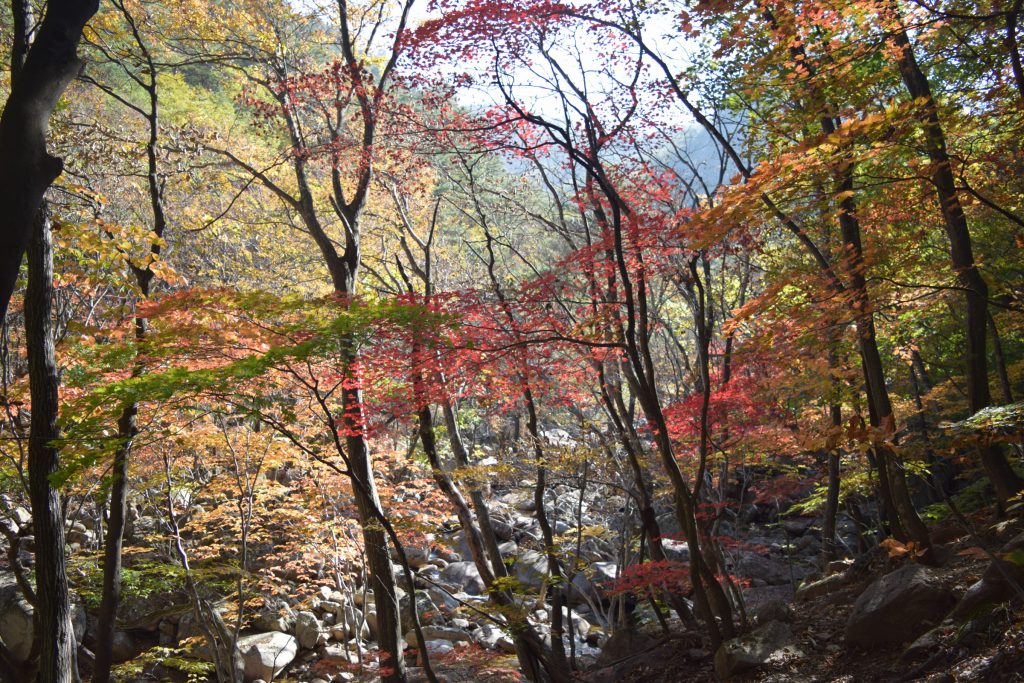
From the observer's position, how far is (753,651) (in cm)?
574

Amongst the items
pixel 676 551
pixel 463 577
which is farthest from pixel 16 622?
pixel 676 551

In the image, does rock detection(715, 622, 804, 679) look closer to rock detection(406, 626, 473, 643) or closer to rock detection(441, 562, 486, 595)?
rock detection(406, 626, 473, 643)

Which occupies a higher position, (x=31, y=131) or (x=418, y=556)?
(x=31, y=131)

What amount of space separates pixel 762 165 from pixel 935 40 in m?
4.62

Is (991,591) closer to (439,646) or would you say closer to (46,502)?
(46,502)

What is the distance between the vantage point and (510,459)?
46.3ft

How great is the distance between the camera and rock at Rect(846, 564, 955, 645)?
528 centimetres

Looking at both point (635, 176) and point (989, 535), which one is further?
point (635, 176)

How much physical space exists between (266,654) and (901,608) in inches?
387

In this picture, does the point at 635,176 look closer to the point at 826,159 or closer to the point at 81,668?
the point at 826,159

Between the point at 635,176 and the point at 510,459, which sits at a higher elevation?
the point at 635,176

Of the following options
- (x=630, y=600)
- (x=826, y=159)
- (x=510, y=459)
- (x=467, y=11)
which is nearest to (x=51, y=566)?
(x=467, y=11)

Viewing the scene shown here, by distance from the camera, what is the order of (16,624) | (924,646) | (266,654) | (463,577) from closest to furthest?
1. (924,646)
2. (16,624)
3. (266,654)
4. (463,577)

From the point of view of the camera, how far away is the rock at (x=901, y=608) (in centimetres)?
528
